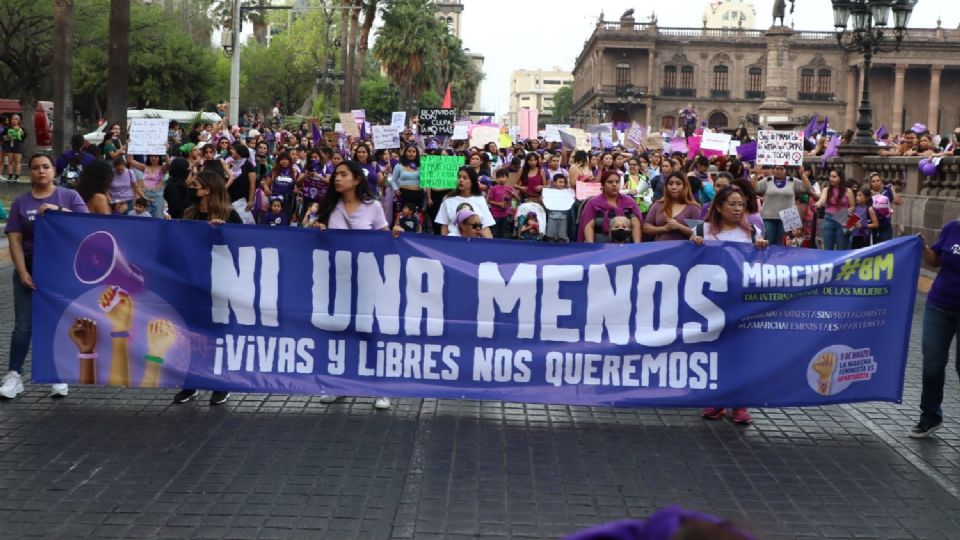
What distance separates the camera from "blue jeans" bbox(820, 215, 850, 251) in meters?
16.9

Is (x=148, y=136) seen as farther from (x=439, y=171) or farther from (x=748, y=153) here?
(x=748, y=153)

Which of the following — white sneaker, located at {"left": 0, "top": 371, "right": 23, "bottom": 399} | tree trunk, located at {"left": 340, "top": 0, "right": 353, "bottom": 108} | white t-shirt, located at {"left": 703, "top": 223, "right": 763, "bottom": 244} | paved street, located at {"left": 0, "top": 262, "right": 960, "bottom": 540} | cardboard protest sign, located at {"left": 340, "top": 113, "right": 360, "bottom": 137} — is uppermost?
tree trunk, located at {"left": 340, "top": 0, "right": 353, "bottom": 108}

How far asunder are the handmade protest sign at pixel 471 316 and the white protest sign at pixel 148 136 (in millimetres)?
8119

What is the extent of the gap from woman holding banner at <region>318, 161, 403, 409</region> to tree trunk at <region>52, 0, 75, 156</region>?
16.8 m

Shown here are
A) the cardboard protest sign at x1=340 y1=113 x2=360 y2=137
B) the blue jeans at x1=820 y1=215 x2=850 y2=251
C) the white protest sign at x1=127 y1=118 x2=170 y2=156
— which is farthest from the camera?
the cardboard protest sign at x1=340 y1=113 x2=360 y2=137

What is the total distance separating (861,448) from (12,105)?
141 ft

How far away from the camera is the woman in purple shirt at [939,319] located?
7168mm

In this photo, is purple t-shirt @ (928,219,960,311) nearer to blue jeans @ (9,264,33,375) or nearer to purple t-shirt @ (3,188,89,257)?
purple t-shirt @ (3,188,89,257)

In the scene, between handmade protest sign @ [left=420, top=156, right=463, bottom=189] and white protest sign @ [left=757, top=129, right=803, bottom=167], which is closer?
handmade protest sign @ [left=420, top=156, right=463, bottom=189]

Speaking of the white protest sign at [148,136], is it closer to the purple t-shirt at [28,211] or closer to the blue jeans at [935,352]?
the purple t-shirt at [28,211]

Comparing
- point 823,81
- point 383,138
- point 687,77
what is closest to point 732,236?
point 383,138

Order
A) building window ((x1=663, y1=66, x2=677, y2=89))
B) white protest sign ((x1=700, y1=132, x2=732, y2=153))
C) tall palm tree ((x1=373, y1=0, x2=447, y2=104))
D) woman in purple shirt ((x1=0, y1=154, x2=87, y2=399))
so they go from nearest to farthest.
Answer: woman in purple shirt ((x1=0, y1=154, x2=87, y2=399))
white protest sign ((x1=700, y1=132, x2=732, y2=153))
tall palm tree ((x1=373, y1=0, x2=447, y2=104))
building window ((x1=663, y1=66, x2=677, y2=89))

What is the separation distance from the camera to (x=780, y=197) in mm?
16031

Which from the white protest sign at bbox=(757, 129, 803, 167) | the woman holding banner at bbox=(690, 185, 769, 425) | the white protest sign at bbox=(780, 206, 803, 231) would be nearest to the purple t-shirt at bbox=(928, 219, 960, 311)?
the woman holding banner at bbox=(690, 185, 769, 425)
